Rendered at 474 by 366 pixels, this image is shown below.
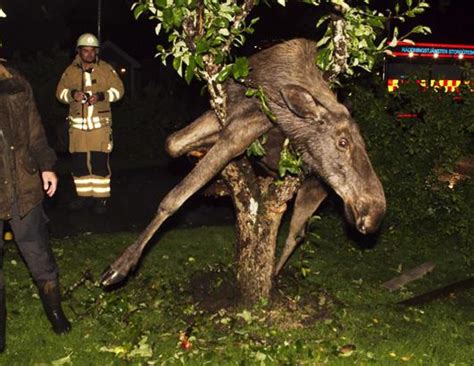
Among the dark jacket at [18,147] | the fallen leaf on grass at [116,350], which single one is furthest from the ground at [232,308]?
the dark jacket at [18,147]

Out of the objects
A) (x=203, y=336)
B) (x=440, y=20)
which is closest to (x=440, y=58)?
(x=440, y=20)

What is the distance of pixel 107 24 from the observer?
39531 mm

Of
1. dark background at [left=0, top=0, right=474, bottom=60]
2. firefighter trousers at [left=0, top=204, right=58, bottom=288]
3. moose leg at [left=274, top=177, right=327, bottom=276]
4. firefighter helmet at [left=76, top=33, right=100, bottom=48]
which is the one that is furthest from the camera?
dark background at [left=0, top=0, right=474, bottom=60]

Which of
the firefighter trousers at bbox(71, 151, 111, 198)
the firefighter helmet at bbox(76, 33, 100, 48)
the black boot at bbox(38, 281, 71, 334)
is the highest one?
the firefighter helmet at bbox(76, 33, 100, 48)

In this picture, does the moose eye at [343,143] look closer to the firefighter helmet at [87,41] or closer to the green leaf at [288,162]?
the green leaf at [288,162]

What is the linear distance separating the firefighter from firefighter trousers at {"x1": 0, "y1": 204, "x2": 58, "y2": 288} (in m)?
Result: 4.36

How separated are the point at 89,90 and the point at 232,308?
180 inches

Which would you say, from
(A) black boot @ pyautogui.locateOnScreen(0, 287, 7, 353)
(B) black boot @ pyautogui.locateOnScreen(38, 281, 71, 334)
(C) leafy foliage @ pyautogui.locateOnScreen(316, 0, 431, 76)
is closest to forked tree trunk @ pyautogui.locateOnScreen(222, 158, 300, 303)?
(C) leafy foliage @ pyautogui.locateOnScreen(316, 0, 431, 76)

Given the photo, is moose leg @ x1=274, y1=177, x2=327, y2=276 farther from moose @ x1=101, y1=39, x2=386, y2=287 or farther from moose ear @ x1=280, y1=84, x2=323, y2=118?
moose ear @ x1=280, y1=84, x2=323, y2=118

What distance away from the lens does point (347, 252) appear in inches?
332

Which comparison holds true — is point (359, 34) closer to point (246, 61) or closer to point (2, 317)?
point (246, 61)

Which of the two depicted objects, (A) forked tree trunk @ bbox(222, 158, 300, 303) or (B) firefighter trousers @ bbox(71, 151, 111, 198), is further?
(B) firefighter trousers @ bbox(71, 151, 111, 198)

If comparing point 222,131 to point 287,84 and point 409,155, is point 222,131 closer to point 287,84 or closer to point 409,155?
point 287,84

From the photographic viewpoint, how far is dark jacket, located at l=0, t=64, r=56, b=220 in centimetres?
496
